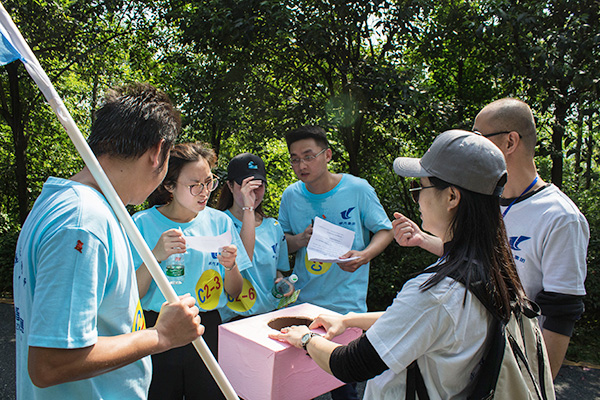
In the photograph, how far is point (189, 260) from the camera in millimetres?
2779

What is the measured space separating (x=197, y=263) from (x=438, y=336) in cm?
164

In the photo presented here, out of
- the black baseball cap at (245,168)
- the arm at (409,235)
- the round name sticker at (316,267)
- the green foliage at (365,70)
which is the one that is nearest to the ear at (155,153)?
the arm at (409,235)

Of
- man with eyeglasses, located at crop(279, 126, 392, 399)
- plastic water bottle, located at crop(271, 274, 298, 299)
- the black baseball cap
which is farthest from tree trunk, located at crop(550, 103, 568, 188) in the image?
plastic water bottle, located at crop(271, 274, 298, 299)

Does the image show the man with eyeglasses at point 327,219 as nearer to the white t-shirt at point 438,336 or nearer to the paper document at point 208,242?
the paper document at point 208,242

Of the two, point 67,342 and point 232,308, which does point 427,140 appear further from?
point 67,342

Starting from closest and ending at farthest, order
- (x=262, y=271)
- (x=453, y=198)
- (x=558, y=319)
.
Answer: (x=453, y=198)
(x=558, y=319)
(x=262, y=271)

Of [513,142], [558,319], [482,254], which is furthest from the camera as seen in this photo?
[513,142]

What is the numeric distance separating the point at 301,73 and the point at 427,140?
191 centimetres

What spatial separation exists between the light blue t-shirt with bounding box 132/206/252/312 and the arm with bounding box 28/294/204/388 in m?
1.08

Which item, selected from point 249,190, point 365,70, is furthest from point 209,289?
point 365,70

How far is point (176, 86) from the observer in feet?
19.7

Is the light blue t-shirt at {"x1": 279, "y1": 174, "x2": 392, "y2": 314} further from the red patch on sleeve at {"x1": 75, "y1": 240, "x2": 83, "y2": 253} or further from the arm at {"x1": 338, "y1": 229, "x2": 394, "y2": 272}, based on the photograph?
the red patch on sleeve at {"x1": 75, "y1": 240, "x2": 83, "y2": 253}

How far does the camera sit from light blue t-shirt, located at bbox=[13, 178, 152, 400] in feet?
4.22

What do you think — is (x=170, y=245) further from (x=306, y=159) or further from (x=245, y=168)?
(x=306, y=159)
